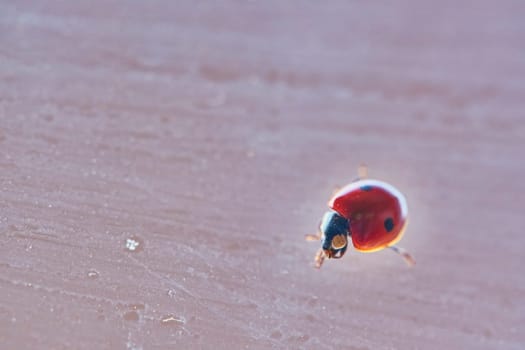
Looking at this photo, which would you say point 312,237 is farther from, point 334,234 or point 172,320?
point 172,320

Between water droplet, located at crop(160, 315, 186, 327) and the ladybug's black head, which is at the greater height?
the ladybug's black head

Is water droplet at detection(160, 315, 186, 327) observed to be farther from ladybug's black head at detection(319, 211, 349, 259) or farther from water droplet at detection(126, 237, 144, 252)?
ladybug's black head at detection(319, 211, 349, 259)

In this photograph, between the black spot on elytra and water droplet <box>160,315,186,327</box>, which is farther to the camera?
the black spot on elytra

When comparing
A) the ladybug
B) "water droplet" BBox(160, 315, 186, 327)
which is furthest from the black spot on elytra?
"water droplet" BBox(160, 315, 186, 327)

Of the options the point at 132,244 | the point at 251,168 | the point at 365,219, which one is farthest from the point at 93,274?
the point at 365,219

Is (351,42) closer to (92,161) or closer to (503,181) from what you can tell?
(503,181)

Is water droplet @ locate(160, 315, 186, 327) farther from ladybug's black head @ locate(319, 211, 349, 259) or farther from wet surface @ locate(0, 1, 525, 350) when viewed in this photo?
ladybug's black head @ locate(319, 211, 349, 259)

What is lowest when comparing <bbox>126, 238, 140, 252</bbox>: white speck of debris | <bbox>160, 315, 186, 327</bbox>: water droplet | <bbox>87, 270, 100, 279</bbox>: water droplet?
<bbox>160, 315, 186, 327</bbox>: water droplet
